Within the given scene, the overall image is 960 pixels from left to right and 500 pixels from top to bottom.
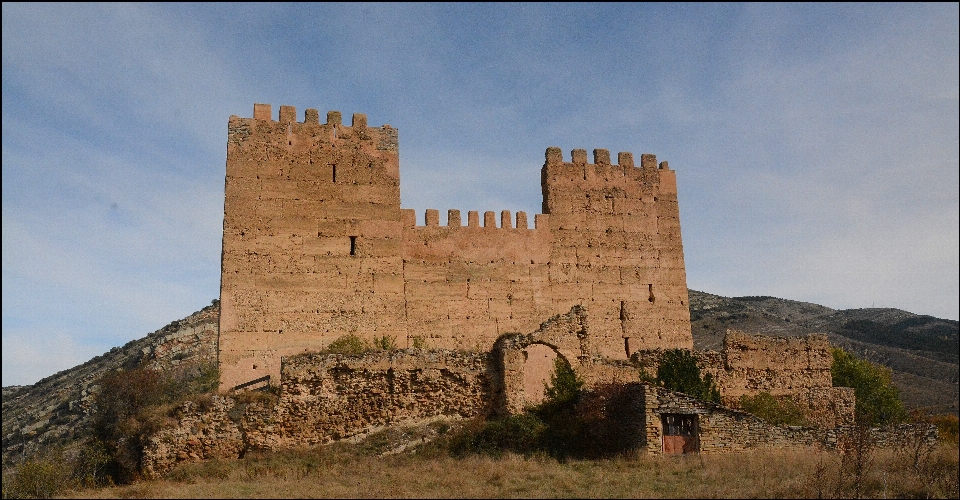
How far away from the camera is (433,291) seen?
74.7ft

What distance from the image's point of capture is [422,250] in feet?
75.6

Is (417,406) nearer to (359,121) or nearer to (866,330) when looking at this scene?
(359,121)

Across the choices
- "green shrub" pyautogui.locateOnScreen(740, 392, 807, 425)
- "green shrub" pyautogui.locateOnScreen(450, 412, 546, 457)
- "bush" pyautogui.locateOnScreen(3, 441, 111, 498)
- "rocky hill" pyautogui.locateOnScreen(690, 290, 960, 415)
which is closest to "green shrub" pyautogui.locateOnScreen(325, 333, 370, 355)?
"green shrub" pyautogui.locateOnScreen(450, 412, 546, 457)

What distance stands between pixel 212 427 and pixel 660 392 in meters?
9.22

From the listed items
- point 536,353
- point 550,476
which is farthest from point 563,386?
point 550,476

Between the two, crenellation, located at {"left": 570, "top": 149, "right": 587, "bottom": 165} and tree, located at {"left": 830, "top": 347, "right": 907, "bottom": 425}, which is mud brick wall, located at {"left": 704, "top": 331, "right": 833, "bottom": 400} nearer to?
tree, located at {"left": 830, "top": 347, "right": 907, "bottom": 425}

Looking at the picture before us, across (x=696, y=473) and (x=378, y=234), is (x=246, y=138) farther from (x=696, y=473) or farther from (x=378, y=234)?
(x=696, y=473)

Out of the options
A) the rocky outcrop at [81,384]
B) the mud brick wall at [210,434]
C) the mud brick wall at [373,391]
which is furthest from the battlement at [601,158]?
the rocky outcrop at [81,384]

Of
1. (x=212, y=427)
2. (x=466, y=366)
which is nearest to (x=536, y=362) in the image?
(x=466, y=366)

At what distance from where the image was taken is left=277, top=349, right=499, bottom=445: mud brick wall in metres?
16.2

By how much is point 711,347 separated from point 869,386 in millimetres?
11415

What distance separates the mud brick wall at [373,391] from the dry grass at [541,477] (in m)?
0.99

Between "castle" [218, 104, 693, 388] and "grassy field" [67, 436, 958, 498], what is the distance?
6.53 meters

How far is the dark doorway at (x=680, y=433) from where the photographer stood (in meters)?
14.9
